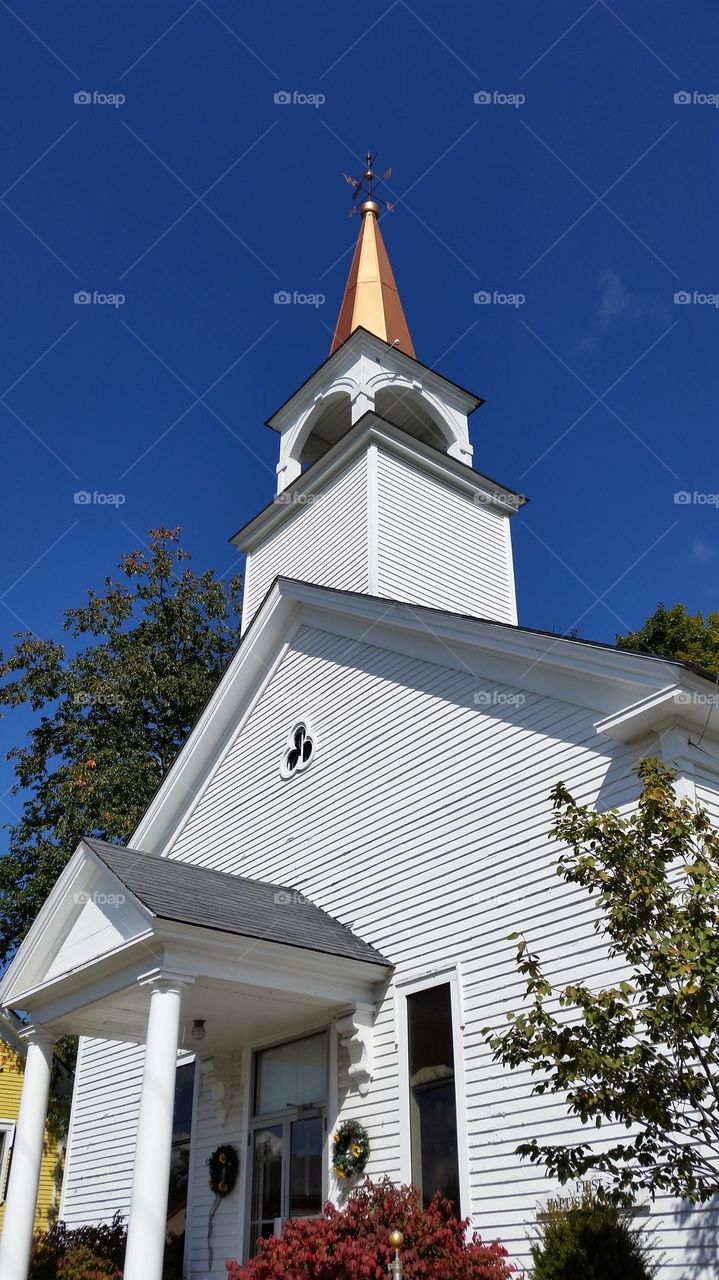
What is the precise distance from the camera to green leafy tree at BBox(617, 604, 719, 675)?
26.8 meters

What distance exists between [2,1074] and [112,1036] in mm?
12680

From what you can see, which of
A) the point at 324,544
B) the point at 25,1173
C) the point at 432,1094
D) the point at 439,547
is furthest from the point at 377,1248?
the point at 324,544

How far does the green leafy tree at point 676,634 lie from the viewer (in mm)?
26750

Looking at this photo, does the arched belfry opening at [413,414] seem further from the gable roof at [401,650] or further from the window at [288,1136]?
the window at [288,1136]

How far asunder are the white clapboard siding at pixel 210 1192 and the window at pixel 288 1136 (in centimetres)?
23

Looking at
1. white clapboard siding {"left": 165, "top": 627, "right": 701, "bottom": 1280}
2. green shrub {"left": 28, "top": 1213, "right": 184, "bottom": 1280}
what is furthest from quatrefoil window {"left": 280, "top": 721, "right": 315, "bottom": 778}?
green shrub {"left": 28, "top": 1213, "right": 184, "bottom": 1280}

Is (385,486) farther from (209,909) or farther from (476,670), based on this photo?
(209,909)

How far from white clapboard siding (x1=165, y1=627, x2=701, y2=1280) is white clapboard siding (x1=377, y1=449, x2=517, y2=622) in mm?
1976

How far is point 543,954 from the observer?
9414 millimetres

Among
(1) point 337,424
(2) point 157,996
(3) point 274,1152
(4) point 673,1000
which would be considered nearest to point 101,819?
(1) point 337,424

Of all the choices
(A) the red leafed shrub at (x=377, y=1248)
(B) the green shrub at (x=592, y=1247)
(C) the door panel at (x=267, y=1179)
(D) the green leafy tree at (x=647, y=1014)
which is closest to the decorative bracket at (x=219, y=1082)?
(C) the door panel at (x=267, y=1179)

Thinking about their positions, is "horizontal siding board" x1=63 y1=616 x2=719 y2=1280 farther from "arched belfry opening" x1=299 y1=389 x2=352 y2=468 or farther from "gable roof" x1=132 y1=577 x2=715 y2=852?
"arched belfry opening" x1=299 y1=389 x2=352 y2=468

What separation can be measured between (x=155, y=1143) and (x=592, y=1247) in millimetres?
3629

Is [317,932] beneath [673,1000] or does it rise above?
above
